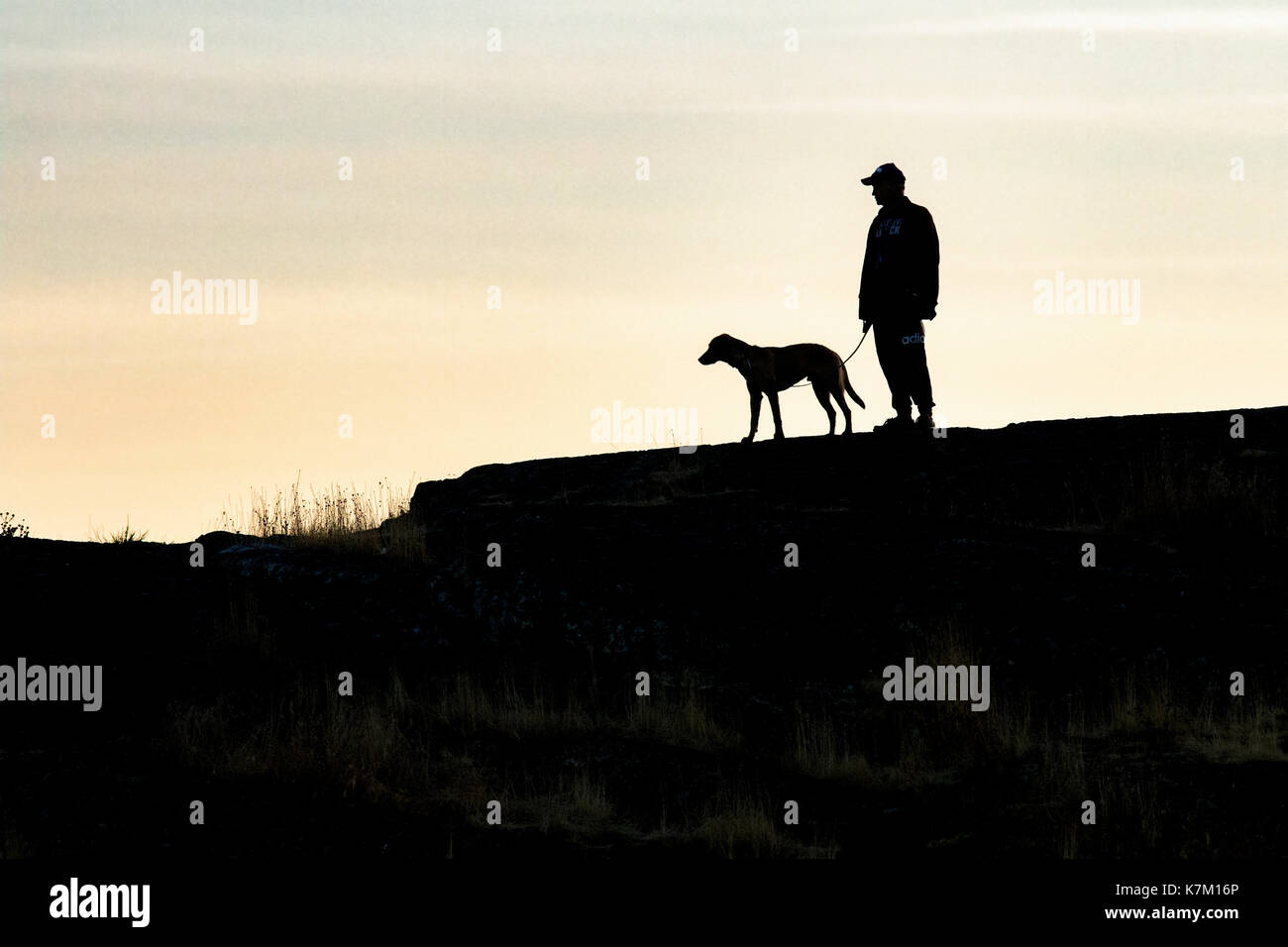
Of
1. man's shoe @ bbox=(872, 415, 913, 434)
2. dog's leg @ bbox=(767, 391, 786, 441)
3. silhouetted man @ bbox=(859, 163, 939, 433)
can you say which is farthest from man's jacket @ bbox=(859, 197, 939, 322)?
dog's leg @ bbox=(767, 391, 786, 441)

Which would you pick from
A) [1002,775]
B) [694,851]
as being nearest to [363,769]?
[694,851]

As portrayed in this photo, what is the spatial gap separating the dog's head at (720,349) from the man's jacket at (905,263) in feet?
7.08

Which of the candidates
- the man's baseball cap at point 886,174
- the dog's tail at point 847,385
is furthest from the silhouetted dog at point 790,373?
the man's baseball cap at point 886,174

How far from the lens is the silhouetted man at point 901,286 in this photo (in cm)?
1450

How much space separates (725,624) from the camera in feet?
→ 41.3

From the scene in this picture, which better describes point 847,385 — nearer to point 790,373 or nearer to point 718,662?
point 790,373

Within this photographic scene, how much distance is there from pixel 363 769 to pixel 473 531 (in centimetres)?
376

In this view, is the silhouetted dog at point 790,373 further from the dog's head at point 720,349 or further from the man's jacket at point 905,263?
the man's jacket at point 905,263

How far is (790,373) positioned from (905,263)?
2188 millimetres

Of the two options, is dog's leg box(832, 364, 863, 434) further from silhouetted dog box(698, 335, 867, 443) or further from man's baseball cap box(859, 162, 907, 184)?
man's baseball cap box(859, 162, 907, 184)

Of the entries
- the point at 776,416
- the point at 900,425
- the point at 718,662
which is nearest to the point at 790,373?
the point at 776,416

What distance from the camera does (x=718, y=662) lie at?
1232 cm

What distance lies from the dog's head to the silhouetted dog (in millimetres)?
187

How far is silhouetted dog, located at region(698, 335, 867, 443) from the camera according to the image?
53.3 ft
